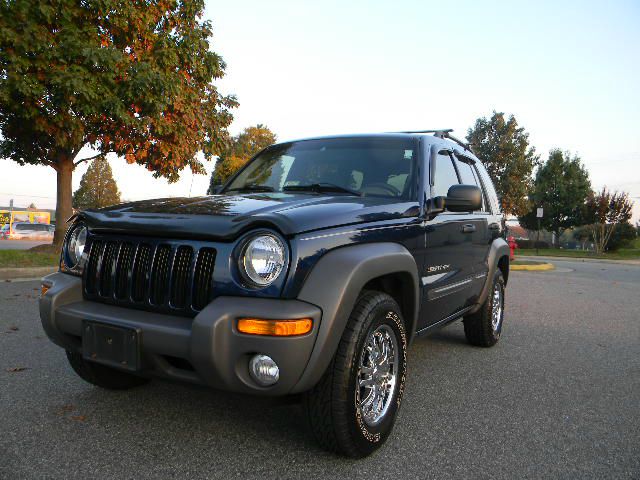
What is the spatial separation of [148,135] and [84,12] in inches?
105

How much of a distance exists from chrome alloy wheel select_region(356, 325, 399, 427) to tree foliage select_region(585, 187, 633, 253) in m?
33.8

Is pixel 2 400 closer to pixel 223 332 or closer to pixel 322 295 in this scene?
pixel 223 332

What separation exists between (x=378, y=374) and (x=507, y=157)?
3492 cm

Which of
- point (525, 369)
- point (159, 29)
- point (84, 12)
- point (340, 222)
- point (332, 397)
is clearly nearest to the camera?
point (332, 397)

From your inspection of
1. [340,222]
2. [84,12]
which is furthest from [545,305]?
[84,12]

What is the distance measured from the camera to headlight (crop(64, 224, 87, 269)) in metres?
2.84

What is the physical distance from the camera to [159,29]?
11234mm

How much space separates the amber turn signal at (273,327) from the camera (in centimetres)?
210

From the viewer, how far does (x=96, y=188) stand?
66438 mm

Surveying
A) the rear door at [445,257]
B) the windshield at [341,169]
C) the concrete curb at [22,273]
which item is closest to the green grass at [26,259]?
the concrete curb at [22,273]

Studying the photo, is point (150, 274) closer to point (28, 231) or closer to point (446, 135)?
point (446, 135)

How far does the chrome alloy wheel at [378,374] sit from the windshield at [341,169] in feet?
3.06

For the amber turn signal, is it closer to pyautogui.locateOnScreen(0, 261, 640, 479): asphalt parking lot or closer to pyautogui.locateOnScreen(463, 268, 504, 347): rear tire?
pyautogui.locateOnScreen(0, 261, 640, 479): asphalt parking lot

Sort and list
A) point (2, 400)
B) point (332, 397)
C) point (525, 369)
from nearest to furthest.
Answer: point (332, 397) → point (2, 400) → point (525, 369)
